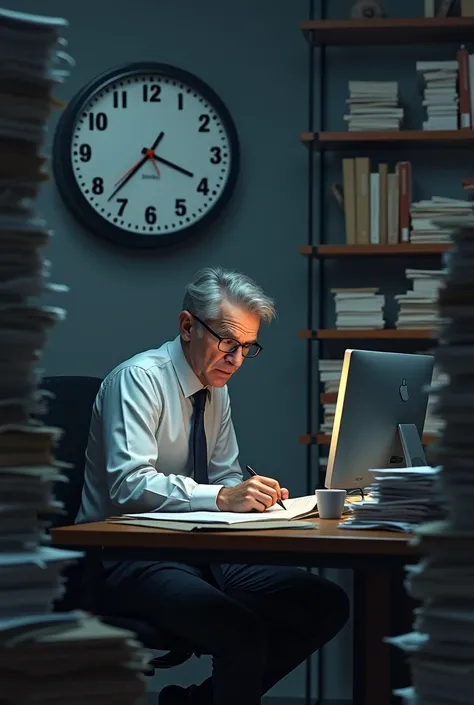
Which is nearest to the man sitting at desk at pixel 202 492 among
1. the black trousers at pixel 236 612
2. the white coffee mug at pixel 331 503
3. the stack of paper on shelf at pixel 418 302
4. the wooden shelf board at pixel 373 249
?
the black trousers at pixel 236 612

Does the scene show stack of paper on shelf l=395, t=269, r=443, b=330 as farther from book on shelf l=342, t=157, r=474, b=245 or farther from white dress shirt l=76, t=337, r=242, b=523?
white dress shirt l=76, t=337, r=242, b=523

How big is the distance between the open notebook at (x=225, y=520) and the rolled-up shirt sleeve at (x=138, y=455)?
0.31 ft

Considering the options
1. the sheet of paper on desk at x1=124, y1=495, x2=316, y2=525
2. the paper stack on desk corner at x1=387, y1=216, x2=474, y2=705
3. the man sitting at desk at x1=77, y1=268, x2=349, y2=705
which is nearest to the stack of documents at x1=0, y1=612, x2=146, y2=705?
the paper stack on desk corner at x1=387, y1=216, x2=474, y2=705

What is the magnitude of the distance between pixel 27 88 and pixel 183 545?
1206mm

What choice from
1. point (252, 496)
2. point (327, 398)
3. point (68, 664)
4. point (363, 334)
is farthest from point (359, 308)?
point (68, 664)

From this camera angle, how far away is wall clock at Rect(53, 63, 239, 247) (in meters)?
4.13

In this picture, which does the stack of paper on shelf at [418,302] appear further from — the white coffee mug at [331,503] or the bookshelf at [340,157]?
the white coffee mug at [331,503]

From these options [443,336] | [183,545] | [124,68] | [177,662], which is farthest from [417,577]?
[124,68]

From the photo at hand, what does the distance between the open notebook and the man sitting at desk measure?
7cm

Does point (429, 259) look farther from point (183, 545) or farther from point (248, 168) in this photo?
point (183, 545)

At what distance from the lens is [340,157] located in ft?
13.5

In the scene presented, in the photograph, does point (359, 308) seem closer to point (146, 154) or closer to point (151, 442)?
point (146, 154)

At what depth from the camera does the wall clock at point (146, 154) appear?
4129mm

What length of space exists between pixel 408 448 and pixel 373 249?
1.31m
